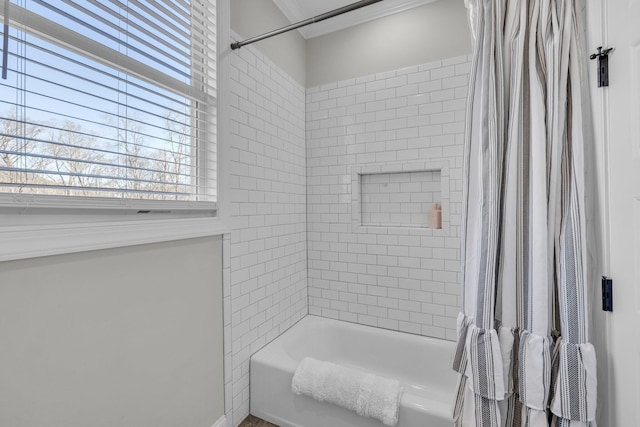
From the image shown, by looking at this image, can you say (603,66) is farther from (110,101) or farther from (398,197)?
(110,101)

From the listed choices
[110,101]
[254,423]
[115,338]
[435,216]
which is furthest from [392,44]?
[254,423]

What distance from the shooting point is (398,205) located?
2.33m

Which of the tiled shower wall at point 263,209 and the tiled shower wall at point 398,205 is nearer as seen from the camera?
the tiled shower wall at point 263,209

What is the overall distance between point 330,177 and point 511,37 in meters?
1.52

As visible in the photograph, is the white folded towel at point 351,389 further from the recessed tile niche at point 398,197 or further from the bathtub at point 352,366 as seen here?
the recessed tile niche at point 398,197

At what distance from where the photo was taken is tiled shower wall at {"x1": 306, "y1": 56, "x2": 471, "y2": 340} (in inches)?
82.4

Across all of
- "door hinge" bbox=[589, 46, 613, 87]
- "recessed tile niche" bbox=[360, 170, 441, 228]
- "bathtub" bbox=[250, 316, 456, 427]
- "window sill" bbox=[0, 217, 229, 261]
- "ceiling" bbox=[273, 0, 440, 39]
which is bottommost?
"bathtub" bbox=[250, 316, 456, 427]

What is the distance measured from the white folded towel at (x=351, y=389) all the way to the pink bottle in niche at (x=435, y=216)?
1.10 metres

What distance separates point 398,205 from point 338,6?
1.62m

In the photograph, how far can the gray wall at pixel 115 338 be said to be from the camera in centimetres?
91

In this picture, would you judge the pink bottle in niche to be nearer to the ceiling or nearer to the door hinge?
the door hinge

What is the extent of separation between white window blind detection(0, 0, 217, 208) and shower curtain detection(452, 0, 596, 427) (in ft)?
4.35

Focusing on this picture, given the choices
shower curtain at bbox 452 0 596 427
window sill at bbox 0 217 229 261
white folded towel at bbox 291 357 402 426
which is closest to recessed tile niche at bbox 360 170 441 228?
shower curtain at bbox 452 0 596 427

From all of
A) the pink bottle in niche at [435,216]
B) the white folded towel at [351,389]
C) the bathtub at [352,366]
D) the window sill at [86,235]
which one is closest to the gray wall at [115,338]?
the window sill at [86,235]
